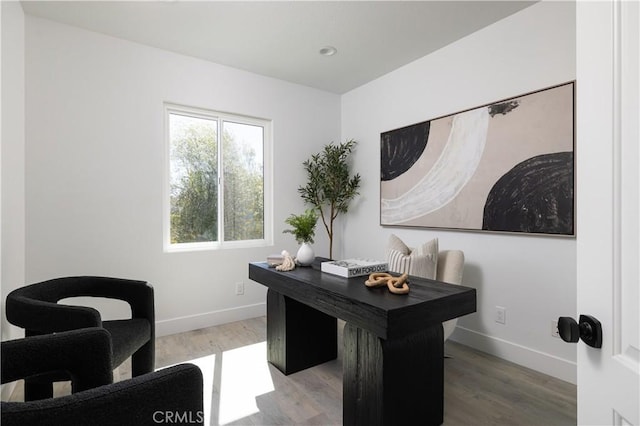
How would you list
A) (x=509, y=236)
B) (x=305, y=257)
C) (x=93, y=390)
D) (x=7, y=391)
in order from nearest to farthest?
(x=93, y=390)
(x=7, y=391)
(x=305, y=257)
(x=509, y=236)

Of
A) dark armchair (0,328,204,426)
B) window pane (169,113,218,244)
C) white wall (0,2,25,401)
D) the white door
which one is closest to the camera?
the white door

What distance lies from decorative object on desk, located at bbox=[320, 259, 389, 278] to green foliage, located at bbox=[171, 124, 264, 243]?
172cm

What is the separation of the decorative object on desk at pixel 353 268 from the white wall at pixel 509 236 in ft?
3.77

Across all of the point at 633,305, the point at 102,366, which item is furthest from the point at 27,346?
the point at 633,305

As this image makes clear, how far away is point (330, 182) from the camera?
3.78m

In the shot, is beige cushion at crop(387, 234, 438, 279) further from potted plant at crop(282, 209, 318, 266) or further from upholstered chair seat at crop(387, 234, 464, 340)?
potted plant at crop(282, 209, 318, 266)

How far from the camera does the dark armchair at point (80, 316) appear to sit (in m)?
1.46

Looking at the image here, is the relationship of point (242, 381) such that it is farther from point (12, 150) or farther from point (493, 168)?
point (493, 168)

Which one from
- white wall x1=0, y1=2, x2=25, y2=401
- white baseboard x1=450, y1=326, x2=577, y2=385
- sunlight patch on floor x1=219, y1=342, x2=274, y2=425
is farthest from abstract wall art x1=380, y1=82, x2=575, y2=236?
white wall x1=0, y1=2, x2=25, y2=401

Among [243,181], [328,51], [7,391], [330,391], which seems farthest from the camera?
[243,181]

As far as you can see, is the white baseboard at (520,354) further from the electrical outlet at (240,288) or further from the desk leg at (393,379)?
the electrical outlet at (240,288)

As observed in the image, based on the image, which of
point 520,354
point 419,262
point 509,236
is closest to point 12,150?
point 419,262

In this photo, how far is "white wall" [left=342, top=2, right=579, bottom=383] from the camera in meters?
2.19

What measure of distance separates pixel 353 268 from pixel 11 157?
7.58 ft
